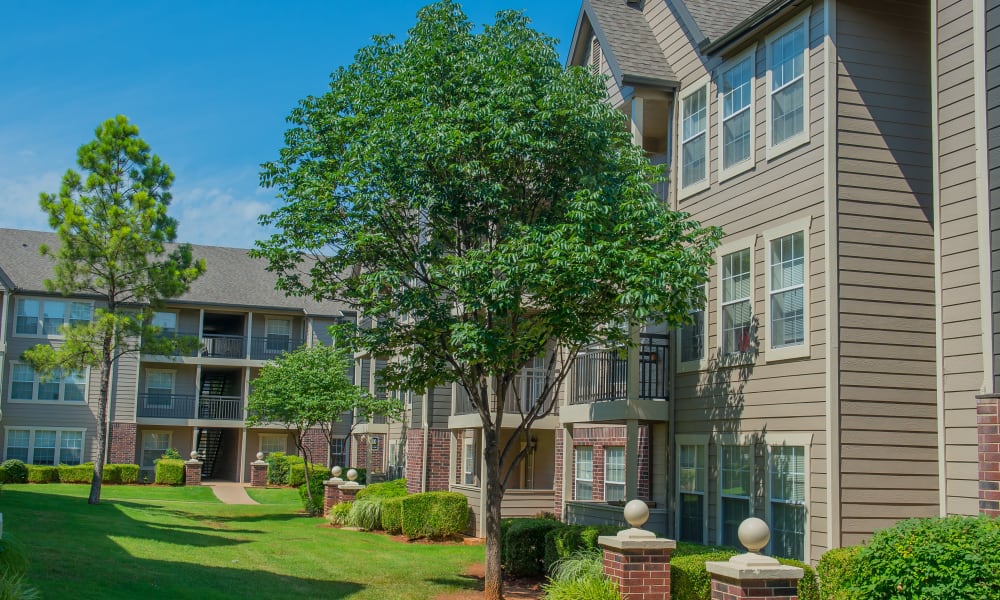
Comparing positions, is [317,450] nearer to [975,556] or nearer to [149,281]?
[149,281]

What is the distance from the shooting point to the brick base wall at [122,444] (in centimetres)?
4275

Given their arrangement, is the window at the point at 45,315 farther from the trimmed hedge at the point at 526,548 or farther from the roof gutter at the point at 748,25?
the roof gutter at the point at 748,25

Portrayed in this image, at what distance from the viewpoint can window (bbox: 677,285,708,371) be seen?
1570cm

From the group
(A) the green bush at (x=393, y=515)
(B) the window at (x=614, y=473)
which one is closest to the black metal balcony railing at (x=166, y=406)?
(A) the green bush at (x=393, y=515)

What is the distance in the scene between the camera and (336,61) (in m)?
15.9

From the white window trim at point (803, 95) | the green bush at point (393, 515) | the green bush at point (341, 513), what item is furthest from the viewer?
the green bush at point (341, 513)

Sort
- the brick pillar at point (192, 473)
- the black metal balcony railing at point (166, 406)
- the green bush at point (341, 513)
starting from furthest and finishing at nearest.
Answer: the black metal balcony railing at point (166, 406) < the brick pillar at point (192, 473) < the green bush at point (341, 513)

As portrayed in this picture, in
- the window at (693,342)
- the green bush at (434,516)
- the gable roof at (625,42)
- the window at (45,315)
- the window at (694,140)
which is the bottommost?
the green bush at (434,516)

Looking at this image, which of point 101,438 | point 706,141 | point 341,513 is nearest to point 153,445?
point 101,438

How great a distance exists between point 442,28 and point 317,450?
113 ft

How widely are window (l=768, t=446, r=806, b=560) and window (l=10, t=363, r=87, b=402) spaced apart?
36175mm

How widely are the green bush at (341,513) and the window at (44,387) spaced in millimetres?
21606

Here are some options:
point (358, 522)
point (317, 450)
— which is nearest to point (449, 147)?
point (358, 522)

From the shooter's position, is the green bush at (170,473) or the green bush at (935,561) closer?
the green bush at (935,561)
